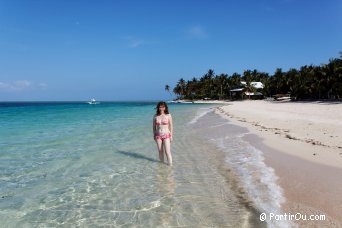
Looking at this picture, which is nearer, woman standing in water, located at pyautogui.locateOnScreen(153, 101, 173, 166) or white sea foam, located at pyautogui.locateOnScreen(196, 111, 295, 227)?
white sea foam, located at pyautogui.locateOnScreen(196, 111, 295, 227)


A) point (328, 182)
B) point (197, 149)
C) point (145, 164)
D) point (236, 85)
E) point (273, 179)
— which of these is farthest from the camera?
point (236, 85)

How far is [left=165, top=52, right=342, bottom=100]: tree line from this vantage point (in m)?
58.9

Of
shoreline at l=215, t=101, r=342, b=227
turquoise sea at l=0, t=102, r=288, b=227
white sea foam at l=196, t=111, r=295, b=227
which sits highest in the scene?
shoreline at l=215, t=101, r=342, b=227

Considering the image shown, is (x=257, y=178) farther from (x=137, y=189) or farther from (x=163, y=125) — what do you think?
(x=163, y=125)

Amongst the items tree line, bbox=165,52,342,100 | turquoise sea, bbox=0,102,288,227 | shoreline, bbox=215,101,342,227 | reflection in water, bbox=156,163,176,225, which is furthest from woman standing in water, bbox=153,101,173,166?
tree line, bbox=165,52,342,100

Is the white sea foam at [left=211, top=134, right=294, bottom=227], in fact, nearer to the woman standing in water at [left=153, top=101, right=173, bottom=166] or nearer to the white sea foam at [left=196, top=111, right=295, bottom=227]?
the white sea foam at [left=196, top=111, right=295, bottom=227]

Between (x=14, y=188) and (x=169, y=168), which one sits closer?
(x=14, y=188)

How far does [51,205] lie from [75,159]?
4778mm

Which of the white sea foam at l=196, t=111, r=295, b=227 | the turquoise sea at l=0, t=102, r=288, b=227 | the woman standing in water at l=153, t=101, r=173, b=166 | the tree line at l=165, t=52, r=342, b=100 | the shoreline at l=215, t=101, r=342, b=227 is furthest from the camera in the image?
the tree line at l=165, t=52, r=342, b=100

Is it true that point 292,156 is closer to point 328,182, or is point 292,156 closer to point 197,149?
point 328,182

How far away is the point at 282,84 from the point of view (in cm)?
8375

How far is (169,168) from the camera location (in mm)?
8742

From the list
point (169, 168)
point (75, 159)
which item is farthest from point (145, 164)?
point (75, 159)

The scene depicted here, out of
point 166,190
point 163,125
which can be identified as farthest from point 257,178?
point 163,125
